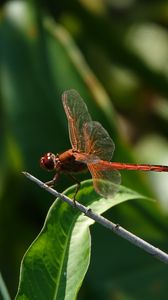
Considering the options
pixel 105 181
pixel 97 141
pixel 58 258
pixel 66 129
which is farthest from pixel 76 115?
pixel 66 129

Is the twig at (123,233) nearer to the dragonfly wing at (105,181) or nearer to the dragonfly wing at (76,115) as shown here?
the dragonfly wing at (105,181)

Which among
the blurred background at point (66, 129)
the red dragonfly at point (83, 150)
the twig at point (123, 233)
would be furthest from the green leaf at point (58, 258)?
the blurred background at point (66, 129)

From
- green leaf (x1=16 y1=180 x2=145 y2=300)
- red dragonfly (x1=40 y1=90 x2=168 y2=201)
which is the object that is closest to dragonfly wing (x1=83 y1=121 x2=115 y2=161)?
red dragonfly (x1=40 y1=90 x2=168 y2=201)

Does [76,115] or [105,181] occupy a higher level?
[76,115]

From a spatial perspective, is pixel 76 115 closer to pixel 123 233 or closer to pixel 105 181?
pixel 105 181

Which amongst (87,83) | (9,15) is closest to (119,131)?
(87,83)

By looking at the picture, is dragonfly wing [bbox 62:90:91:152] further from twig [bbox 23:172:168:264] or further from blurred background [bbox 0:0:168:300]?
blurred background [bbox 0:0:168:300]

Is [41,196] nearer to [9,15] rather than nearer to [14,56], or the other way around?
[14,56]
